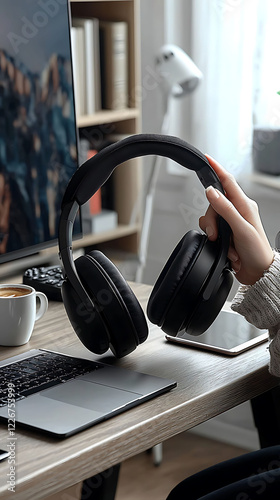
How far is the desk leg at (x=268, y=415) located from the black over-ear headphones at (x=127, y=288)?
8.5 inches

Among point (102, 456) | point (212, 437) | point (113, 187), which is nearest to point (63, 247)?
point (102, 456)

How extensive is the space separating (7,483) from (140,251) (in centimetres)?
140

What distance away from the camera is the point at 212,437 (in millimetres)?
2219

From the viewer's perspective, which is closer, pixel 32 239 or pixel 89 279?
pixel 89 279

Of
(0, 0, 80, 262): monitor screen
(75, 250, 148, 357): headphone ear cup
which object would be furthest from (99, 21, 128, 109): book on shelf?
(75, 250, 148, 357): headphone ear cup

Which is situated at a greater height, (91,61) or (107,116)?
(91,61)

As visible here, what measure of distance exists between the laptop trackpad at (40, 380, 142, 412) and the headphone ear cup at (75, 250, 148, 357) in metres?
0.08

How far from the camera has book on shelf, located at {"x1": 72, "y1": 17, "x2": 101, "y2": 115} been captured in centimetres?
Answer: 197

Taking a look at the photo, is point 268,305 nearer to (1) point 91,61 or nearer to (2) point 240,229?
(2) point 240,229

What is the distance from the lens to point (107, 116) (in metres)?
2.05

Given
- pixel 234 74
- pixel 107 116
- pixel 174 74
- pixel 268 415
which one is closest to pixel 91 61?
pixel 107 116

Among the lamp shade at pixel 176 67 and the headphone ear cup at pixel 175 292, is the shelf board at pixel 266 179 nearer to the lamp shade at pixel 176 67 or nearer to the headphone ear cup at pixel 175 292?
the lamp shade at pixel 176 67

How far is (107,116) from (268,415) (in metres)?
1.16

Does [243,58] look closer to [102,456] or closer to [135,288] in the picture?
[135,288]
